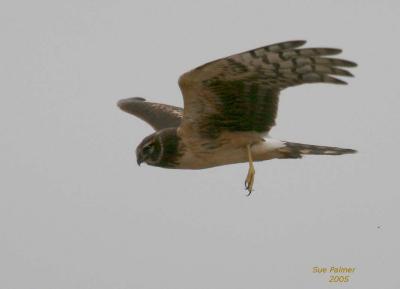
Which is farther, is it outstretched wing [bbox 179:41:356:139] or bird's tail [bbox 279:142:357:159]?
bird's tail [bbox 279:142:357:159]

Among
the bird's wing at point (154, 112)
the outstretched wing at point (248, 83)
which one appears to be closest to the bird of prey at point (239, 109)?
the outstretched wing at point (248, 83)

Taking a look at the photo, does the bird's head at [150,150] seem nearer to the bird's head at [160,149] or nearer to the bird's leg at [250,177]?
the bird's head at [160,149]

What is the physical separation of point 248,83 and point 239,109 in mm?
356

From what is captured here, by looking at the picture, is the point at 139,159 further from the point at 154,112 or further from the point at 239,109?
the point at 154,112

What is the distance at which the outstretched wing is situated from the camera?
6812 mm

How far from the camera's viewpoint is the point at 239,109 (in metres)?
7.47

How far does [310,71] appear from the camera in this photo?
6.93m

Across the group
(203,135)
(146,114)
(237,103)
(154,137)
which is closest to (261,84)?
(237,103)

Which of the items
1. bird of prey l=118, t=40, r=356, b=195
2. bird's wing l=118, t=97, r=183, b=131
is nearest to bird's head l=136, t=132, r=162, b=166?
bird of prey l=118, t=40, r=356, b=195

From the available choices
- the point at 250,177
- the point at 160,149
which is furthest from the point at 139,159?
the point at 250,177

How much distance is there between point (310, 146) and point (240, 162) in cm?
63

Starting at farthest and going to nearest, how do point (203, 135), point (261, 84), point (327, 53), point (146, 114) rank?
point (146, 114) → point (203, 135) → point (261, 84) → point (327, 53)

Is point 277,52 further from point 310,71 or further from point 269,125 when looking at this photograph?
point 269,125

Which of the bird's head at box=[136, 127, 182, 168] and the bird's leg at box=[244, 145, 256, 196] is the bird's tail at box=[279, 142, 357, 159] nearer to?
the bird's leg at box=[244, 145, 256, 196]
